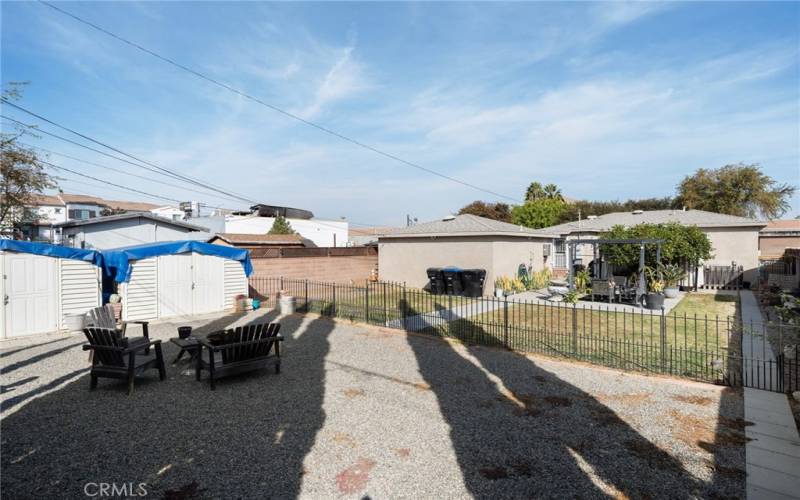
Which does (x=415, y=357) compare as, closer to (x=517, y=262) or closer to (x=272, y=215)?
(x=517, y=262)

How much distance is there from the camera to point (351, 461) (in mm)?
4328

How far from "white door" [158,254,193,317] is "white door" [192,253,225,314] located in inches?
7.8

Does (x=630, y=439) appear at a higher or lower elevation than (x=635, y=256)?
lower

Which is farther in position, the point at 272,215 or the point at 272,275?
the point at 272,215

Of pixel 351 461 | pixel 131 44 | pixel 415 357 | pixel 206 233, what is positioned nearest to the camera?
pixel 351 461

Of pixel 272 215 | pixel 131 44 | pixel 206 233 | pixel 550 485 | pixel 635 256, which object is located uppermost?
pixel 131 44

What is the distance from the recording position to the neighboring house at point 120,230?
75.7 feet

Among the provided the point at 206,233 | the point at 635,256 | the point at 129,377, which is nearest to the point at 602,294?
the point at 635,256

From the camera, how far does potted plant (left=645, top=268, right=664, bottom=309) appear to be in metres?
13.6

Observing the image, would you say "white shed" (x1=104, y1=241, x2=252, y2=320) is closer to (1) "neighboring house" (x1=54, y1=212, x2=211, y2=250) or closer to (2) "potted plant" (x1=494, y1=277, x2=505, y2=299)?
(1) "neighboring house" (x1=54, y1=212, x2=211, y2=250)

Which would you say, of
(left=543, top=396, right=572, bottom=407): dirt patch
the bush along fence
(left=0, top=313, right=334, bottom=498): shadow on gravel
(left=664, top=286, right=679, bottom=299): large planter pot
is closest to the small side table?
(left=0, top=313, right=334, bottom=498): shadow on gravel

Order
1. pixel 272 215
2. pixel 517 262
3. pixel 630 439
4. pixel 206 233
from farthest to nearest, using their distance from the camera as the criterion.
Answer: pixel 272 215 < pixel 206 233 < pixel 517 262 < pixel 630 439

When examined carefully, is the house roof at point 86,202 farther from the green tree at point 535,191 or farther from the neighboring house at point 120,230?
the green tree at point 535,191

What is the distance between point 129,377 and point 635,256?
1803cm
